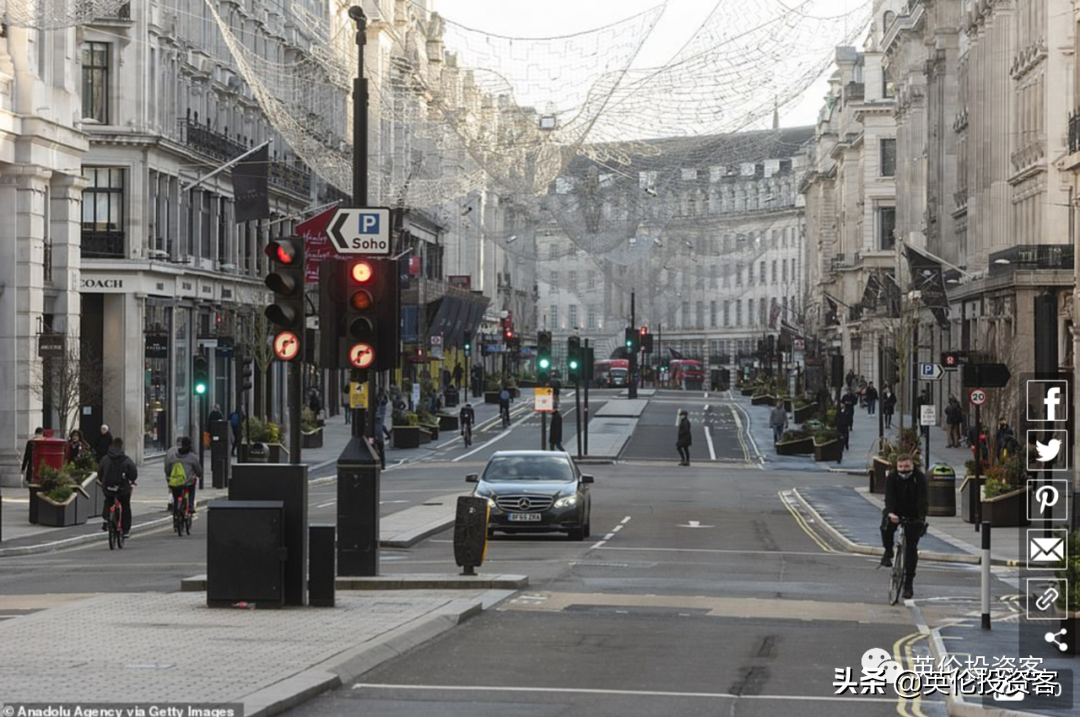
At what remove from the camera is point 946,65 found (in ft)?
281

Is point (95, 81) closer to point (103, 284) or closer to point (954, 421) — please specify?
point (103, 284)

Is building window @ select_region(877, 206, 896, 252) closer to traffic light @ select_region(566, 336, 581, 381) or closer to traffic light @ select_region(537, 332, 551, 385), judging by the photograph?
traffic light @ select_region(566, 336, 581, 381)

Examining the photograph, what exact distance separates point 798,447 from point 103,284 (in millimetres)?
24319

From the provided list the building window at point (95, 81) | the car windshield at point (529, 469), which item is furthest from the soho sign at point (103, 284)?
the car windshield at point (529, 469)

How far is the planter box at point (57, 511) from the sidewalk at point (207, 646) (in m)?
15.8

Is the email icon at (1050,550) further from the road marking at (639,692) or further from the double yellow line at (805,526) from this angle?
the double yellow line at (805,526)

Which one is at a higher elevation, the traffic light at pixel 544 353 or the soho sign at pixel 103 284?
the soho sign at pixel 103 284

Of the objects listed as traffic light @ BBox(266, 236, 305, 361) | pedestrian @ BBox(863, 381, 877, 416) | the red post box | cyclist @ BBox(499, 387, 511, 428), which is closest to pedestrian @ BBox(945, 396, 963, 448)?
cyclist @ BBox(499, 387, 511, 428)

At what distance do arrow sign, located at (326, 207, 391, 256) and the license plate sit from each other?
10.5m

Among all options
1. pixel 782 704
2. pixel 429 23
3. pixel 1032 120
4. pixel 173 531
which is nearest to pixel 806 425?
pixel 1032 120

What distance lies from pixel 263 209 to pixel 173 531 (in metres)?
22.8

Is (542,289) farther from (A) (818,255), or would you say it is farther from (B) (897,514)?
Result: (B) (897,514)

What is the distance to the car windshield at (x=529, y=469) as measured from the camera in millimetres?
32500

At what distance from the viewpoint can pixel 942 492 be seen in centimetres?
4003
